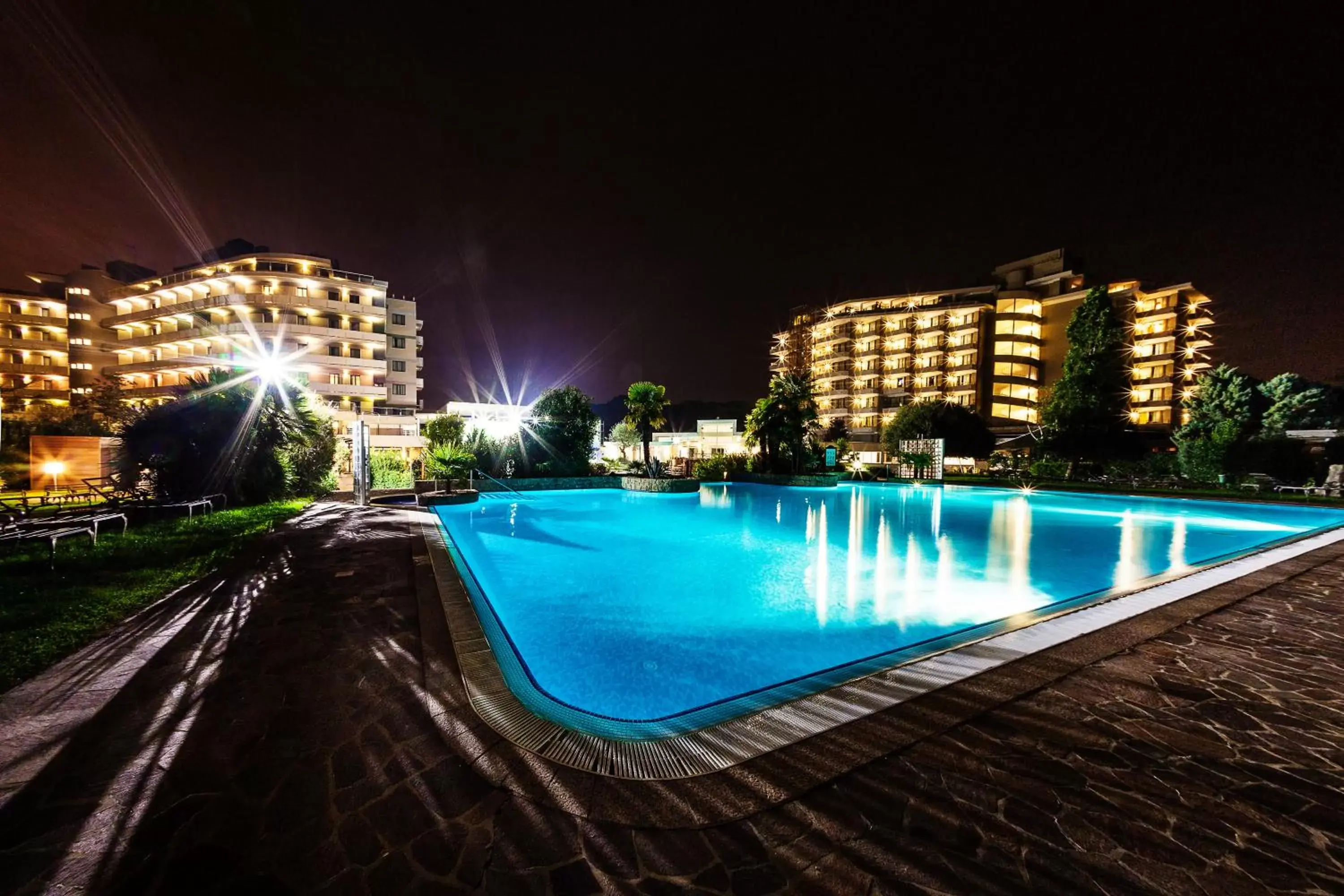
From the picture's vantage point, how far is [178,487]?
1315 centimetres

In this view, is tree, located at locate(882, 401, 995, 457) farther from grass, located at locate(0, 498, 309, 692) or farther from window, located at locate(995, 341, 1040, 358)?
grass, located at locate(0, 498, 309, 692)

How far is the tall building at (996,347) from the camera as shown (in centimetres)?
4775

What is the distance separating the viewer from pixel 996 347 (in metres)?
51.5

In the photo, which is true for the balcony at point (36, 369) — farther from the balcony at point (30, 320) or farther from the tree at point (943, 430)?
the tree at point (943, 430)

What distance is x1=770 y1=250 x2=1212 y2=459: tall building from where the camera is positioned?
157 feet

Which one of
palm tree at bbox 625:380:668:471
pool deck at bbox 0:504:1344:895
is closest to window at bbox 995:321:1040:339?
palm tree at bbox 625:380:668:471

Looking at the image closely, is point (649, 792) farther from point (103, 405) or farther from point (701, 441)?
point (701, 441)

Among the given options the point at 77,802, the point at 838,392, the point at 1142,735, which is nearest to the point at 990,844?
the point at 1142,735

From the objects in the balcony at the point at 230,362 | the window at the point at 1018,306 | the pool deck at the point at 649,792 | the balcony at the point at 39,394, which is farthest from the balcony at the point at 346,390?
the window at the point at 1018,306

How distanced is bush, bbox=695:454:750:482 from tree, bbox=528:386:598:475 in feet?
24.8

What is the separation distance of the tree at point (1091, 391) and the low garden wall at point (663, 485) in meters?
23.2

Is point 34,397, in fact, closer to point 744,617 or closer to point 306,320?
point 306,320

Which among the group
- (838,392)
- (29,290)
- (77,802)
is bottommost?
(77,802)

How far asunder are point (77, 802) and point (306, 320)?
43.2 metres
